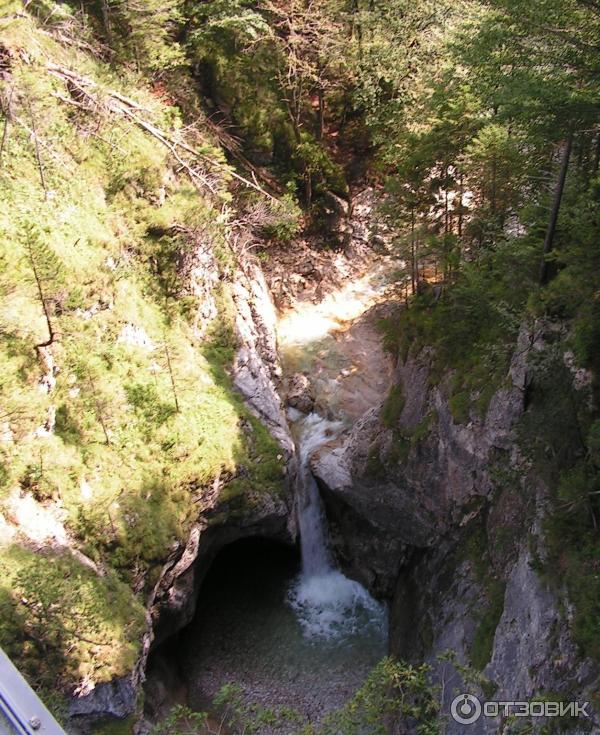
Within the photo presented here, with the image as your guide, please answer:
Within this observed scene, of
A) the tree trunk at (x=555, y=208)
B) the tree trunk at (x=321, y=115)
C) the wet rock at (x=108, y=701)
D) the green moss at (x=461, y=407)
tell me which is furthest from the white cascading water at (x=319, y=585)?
the tree trunk at (x=321, y=115)

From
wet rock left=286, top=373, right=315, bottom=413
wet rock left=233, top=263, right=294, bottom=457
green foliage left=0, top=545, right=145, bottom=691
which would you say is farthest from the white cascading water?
green foliage left=0, top=545, right=145, bottom=691

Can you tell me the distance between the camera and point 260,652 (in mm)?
15742

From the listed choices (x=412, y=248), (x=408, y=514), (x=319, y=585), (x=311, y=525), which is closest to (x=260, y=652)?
(x=319, y=585)

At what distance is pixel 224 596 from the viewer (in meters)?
17.8

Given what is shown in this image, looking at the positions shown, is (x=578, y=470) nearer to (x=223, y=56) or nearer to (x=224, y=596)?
(x=224, y=596)

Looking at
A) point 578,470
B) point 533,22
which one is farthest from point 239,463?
point 533,22

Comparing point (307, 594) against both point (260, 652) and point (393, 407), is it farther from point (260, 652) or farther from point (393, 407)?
point (393, 407)

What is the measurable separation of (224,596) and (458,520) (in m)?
7.88

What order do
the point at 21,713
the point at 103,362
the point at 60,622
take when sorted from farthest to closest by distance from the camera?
the point at 103,362 → the point at 60,622 → the point at 21,713

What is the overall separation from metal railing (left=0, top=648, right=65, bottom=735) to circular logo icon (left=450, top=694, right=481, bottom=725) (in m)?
7.71

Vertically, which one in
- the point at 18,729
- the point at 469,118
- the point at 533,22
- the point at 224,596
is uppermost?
the point at 533,22

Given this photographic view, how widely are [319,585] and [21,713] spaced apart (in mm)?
13788

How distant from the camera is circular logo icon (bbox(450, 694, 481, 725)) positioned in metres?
10.1

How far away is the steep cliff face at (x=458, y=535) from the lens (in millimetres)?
9625
